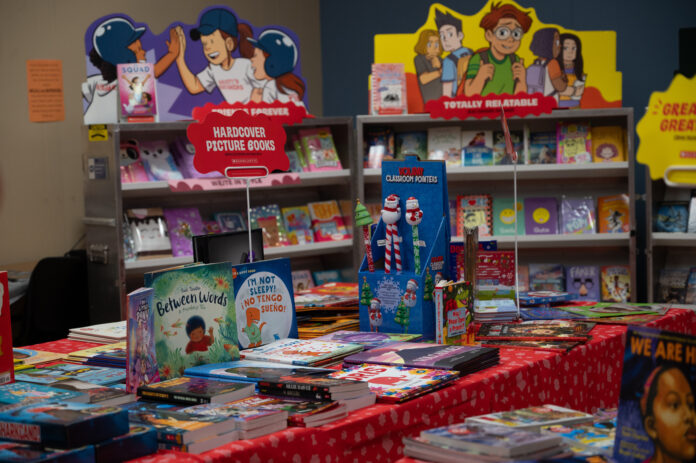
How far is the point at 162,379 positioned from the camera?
91.2 inches

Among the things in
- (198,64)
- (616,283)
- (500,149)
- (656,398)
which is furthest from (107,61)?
(656,398)

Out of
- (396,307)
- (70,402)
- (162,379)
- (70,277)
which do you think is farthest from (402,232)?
(70,277)

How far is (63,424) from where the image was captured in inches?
65.0

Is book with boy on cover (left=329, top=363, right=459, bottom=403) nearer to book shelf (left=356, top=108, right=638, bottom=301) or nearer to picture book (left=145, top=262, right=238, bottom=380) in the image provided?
picture book (left=145, top=262, right=238, bottom=380)

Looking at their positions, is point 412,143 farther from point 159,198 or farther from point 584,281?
point 159,198

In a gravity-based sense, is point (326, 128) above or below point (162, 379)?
above

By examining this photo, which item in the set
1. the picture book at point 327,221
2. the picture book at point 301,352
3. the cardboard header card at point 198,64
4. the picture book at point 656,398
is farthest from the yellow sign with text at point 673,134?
the picture book at point 327,221

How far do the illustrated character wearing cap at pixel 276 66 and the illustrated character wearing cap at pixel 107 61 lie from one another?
0.79 m

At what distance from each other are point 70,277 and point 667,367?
4.17 meters

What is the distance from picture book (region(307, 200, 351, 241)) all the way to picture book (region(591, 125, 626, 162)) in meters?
1.74

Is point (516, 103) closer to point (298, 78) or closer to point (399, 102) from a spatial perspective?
point (399, 102)

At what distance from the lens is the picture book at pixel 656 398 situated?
153 centimetres

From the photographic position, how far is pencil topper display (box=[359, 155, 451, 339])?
2.86 meters

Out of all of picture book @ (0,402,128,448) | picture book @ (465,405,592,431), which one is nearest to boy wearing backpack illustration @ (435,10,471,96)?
picture book @ (465,405,592,431)
